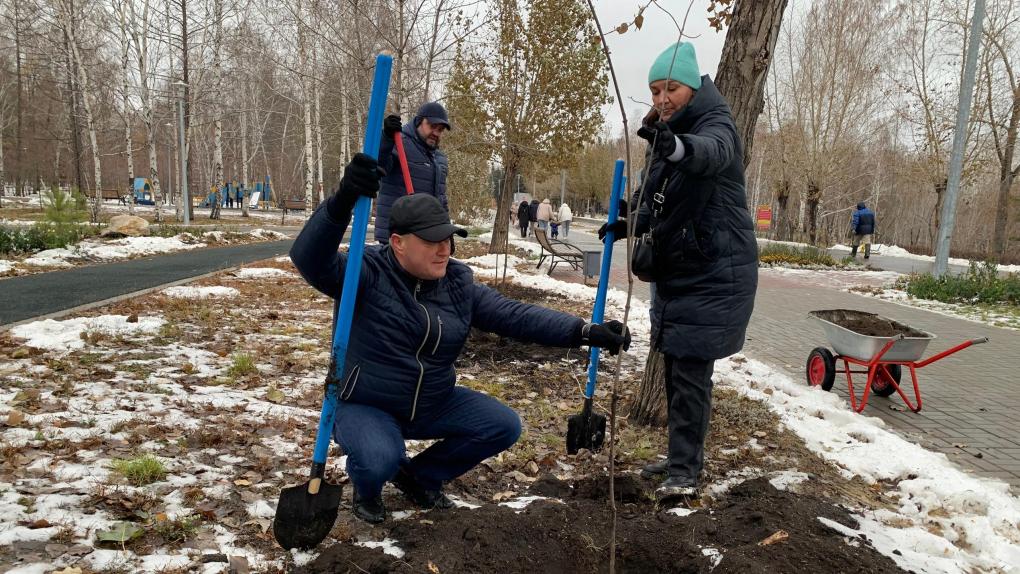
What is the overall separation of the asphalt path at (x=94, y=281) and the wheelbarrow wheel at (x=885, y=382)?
7.83 meters

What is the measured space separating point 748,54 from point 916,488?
8.68 feet

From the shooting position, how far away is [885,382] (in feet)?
16.7

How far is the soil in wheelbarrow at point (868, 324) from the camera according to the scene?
4.91 m

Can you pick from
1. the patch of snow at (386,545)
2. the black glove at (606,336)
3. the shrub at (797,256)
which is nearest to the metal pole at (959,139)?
the shrub at (797,256)

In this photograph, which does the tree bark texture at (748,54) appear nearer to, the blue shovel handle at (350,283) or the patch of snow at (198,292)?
the blue shovel handle at (350,283)

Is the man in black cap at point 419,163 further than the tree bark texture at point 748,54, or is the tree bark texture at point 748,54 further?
the man in black cap at point 419,163

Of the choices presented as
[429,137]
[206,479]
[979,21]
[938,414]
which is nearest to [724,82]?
[429,137]

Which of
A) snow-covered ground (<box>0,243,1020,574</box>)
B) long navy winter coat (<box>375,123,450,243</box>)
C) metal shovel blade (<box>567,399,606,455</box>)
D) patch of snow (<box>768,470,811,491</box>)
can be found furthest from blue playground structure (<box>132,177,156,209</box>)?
patch of snow (<box>768,470,811,491</box>)

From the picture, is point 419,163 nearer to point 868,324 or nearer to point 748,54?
point 748,54

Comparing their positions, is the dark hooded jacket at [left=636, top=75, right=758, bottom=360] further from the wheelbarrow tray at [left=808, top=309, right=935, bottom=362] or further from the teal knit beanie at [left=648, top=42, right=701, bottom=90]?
the wheelbarrow tray at [left=808, top=309, right=935, bottom=362]

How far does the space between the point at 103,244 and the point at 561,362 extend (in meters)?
11.9

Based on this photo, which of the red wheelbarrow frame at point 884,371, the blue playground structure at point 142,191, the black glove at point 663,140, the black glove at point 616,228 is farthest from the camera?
the blue playground structure at point 142,191

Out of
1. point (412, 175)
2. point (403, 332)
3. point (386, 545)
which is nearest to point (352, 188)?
point (403, 332)

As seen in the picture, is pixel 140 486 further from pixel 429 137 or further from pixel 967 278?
pixel 967 278
